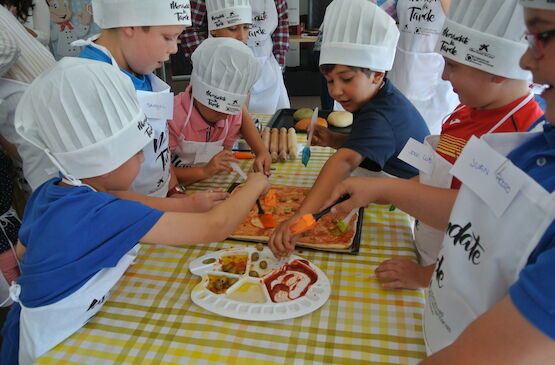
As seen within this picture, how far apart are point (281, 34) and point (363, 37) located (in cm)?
171

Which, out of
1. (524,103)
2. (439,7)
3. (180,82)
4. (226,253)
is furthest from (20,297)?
(180,82)

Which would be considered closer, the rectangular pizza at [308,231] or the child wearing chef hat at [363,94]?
the rectangular pizza at [308,231]

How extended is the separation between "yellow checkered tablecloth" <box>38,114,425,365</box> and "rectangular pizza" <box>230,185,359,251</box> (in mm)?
65

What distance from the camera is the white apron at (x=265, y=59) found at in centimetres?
257

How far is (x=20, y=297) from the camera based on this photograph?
794mm

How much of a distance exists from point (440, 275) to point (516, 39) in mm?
567

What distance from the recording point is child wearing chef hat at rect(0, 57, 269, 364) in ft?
2.39

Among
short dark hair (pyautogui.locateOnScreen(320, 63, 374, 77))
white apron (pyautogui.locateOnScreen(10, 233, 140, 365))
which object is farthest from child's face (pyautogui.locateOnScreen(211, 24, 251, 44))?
white apron (pyautogui.locateOnScreen(10, 233, 140, 365))

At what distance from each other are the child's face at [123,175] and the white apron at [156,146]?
309 mm

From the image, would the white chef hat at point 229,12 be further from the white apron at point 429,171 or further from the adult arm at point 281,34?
the white apron at point 429,171

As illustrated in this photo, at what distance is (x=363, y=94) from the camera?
126 cm

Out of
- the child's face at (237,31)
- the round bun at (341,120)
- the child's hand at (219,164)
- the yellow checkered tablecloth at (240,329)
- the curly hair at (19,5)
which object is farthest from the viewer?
the child's face at (237,31)

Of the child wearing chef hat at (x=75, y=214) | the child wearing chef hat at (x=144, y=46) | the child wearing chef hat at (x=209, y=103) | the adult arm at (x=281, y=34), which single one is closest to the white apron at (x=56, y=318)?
the child wearing chef hat at (x=75, y=214)

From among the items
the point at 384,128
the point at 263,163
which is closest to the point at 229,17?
the point at 263,163
